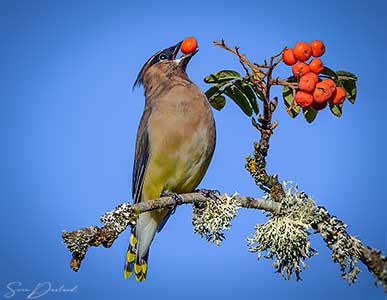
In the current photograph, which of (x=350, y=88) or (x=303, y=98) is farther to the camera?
(x=350, y=88)

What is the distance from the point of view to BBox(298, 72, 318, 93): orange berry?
3594 millimetres

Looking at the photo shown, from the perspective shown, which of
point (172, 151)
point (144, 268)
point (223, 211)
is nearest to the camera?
point (223, 211)

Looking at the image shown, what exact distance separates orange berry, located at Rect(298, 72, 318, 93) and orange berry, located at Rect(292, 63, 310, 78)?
0.05 meters

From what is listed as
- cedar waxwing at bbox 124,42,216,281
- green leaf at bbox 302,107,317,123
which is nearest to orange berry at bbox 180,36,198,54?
cedar waxwing at bbox 124,42,216,281

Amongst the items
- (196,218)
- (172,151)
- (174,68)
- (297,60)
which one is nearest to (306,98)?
(297,60)

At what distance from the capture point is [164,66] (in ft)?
19.8

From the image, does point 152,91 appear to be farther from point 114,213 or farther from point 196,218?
point 114,213

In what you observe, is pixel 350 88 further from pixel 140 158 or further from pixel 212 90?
pixel 140 158

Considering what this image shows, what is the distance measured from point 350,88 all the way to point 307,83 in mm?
506

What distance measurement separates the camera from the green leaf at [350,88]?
3943 mm

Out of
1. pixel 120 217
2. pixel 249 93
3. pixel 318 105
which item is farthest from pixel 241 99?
pixel 120 217

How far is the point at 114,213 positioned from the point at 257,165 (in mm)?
853

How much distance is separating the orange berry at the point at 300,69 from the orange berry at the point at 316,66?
0.03m

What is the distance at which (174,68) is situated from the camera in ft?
19.4
